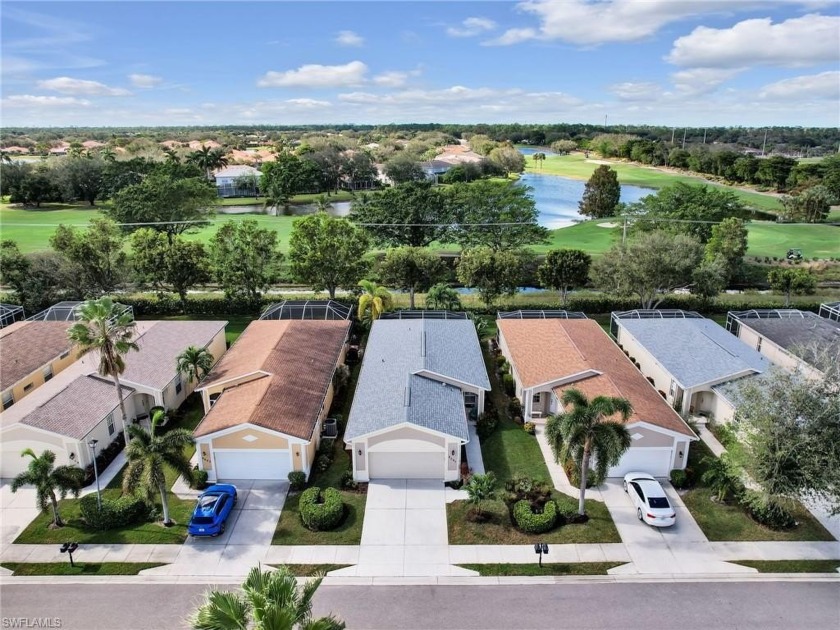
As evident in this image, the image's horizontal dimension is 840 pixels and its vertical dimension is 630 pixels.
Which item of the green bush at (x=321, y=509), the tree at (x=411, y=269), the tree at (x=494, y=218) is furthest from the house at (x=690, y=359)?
the tree at (x=494, y=218)

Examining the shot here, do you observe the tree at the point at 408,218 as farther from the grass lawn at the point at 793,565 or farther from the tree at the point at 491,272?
the grass lawn at the point at 793,565

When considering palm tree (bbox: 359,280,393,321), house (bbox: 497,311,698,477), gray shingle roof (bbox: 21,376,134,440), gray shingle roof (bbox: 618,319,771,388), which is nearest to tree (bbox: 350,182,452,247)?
palm tree (bbox: 359,280,393,321)

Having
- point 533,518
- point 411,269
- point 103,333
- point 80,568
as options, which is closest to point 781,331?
point 533,518

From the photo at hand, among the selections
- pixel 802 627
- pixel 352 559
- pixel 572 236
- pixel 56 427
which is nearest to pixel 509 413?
pixel 352 559

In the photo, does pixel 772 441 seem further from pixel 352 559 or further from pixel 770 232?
pixel 770 232

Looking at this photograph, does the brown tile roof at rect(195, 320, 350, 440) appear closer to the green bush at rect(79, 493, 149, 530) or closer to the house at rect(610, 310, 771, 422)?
the green bush at rect(79, 493, 149, 530)
